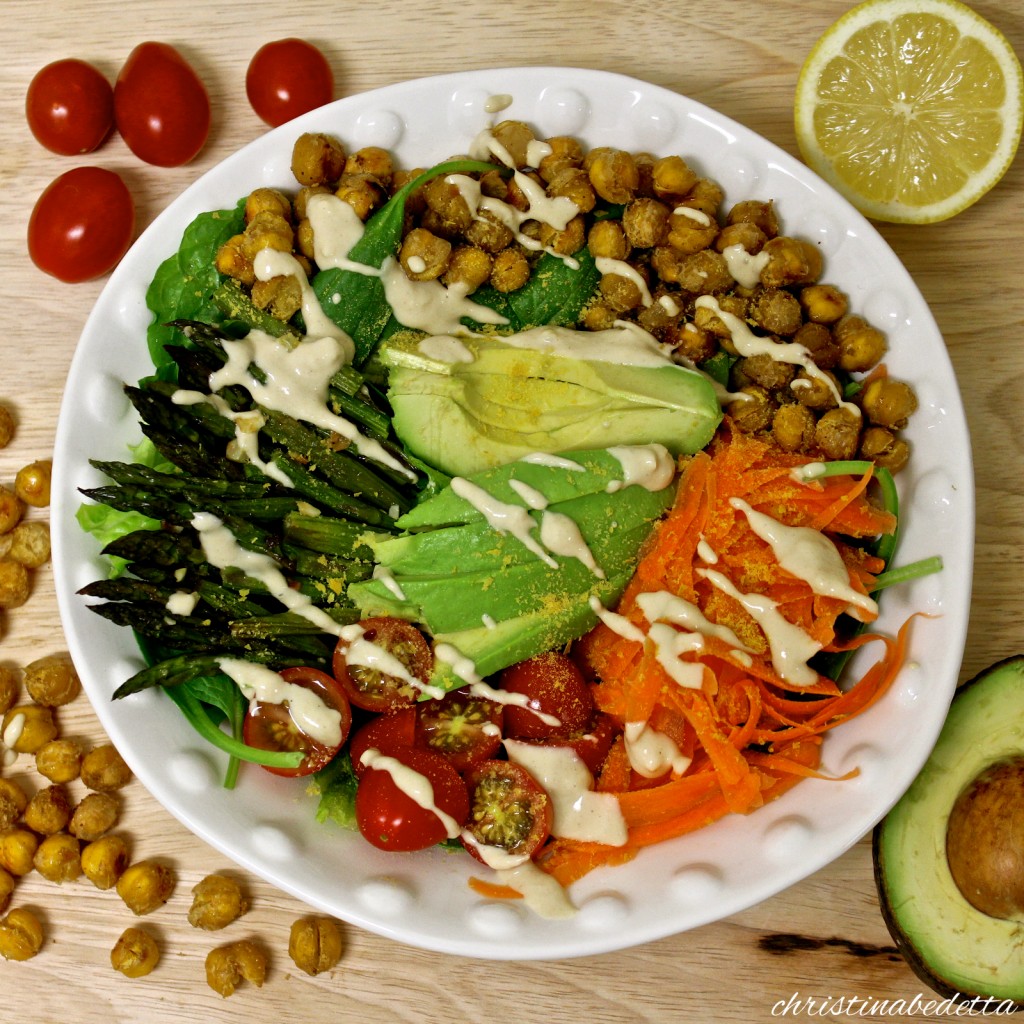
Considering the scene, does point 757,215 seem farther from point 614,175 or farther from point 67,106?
point 67,106

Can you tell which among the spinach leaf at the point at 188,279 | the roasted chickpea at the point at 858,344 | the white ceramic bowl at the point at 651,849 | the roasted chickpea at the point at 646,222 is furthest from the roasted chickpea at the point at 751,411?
the spinach leaf at the point at 188,279

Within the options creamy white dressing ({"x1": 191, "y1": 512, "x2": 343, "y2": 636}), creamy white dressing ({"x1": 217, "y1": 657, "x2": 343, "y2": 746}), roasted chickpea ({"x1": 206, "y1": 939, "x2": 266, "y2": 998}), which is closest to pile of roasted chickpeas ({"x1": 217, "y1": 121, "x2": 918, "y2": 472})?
creamy white dressing ({"x1": 191, "y1": 512, "x2": 343, "y2": 636})

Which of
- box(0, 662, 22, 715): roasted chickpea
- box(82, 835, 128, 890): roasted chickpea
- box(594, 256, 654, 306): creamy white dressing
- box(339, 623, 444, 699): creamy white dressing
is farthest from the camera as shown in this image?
box(0, 662, 22, 715): roasted chickpea

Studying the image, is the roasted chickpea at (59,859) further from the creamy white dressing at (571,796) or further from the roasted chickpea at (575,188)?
the roasted chickpea at (575,188)

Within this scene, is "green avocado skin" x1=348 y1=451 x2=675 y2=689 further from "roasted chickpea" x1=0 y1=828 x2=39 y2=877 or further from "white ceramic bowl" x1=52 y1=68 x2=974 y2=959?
"roasted chickpea" x1=0 y1=828 x2=39 y2=877

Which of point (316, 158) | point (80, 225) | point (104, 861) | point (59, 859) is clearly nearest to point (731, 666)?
point (316, 158)

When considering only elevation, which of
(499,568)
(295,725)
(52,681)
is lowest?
(52,681)

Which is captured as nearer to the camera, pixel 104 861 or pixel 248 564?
pixel 248 564
